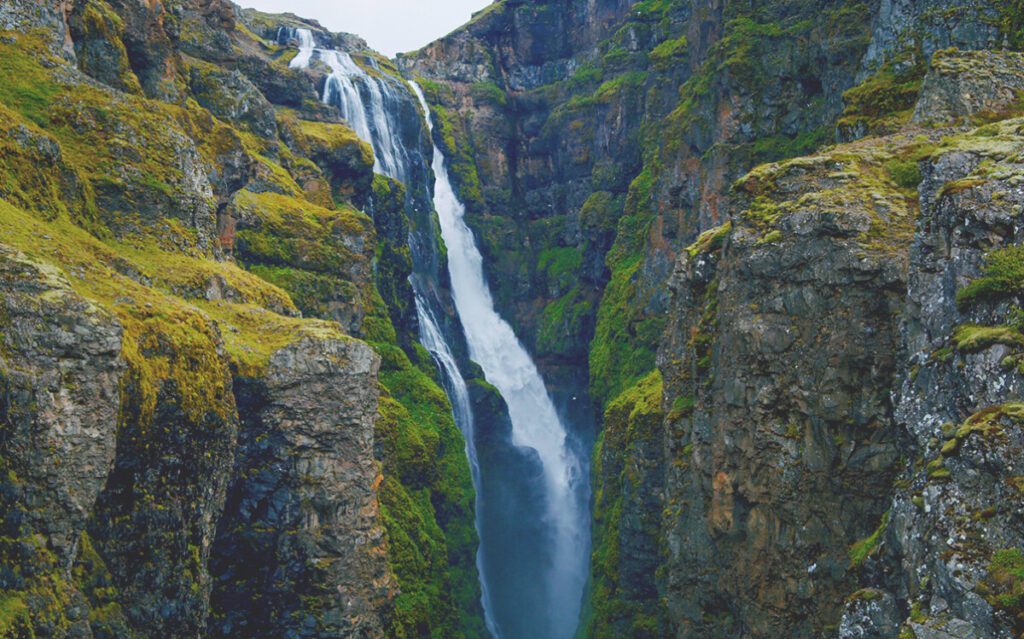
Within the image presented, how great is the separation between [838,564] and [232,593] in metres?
19.8

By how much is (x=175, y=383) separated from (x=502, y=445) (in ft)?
154

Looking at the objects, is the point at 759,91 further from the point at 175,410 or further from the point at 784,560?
the point at 175,410

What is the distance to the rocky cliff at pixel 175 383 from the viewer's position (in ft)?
70.1

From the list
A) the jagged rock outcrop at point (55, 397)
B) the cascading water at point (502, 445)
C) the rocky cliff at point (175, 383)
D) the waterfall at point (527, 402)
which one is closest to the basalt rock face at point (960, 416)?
the jagged rock outcrop at point (55, 397)

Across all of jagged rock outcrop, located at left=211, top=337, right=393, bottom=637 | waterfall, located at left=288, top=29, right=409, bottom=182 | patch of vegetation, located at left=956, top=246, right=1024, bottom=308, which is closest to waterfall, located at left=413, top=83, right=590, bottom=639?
waterfall, located at left=288, top=29, right=409, bottom=182

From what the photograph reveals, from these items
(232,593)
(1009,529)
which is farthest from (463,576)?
(1009,529)

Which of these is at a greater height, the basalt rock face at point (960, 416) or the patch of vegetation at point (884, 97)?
the patch of vegetation at point (884, 97)

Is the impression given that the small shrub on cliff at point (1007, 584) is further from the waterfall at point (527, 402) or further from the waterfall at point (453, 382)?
the waterfall at point (453, 382)

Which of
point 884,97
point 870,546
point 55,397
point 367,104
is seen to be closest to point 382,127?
point 367,104

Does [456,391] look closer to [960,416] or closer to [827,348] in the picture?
[827,348]

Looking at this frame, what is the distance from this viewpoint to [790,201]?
26.4m

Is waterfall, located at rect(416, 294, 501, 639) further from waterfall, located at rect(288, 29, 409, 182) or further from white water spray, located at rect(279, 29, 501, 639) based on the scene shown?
waterfall, located at rect(288, 29, 409, 182)

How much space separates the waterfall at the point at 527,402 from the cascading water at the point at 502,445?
0.34 ft

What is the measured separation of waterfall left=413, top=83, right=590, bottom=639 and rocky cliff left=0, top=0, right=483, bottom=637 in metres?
11.6
